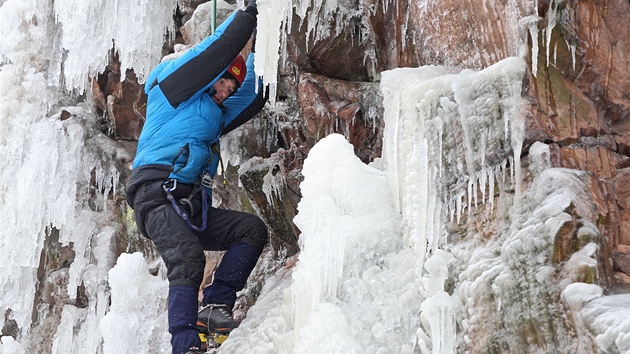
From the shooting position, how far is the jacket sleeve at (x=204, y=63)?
16.3ft

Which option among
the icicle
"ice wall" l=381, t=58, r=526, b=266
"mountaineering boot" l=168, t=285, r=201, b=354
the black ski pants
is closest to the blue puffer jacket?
the black ski pants

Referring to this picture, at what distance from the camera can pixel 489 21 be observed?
177 inches

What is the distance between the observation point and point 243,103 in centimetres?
562

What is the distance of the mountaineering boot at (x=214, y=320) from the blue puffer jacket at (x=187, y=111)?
0.91 meters

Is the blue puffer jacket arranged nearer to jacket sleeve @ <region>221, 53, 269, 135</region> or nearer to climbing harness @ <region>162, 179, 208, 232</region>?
climbing harness @ <region>162, 179, 208, 232</region>

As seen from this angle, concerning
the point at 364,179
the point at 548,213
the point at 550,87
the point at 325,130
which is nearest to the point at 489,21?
the point at 550,87

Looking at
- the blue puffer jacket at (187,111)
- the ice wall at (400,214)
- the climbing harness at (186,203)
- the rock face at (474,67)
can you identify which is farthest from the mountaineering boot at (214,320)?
the rock face at (474,67)

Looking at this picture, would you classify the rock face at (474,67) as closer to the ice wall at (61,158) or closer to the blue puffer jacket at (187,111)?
the blue puffer jacket at (187,111)

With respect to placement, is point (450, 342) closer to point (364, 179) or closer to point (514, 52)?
point (364, 179)

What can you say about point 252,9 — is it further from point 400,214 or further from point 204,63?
point 400,214

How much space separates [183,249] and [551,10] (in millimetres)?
2713

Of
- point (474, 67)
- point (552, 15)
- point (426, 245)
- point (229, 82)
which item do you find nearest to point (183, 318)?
point (426, 245)

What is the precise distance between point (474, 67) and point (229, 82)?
1806 mm

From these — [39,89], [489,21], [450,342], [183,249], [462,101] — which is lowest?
[450,342]
